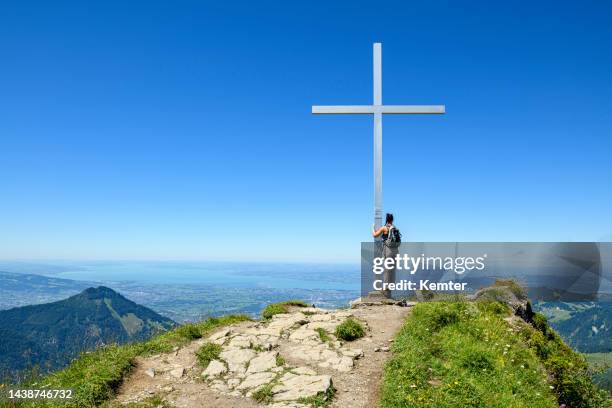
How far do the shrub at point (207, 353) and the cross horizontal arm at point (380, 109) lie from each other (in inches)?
426

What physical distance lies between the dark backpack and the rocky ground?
10.8 feet

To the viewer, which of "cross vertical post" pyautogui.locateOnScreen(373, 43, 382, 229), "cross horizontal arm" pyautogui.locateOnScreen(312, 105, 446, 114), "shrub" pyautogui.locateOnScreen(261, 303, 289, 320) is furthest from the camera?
"cross horizontal arm" pyautogui.locateOnScreen(312, 105, 446, 114)

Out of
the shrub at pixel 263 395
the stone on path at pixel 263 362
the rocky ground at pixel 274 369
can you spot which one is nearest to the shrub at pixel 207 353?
the rocky ground at pixel 274 369

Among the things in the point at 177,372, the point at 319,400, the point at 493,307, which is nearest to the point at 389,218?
the point at 493,307

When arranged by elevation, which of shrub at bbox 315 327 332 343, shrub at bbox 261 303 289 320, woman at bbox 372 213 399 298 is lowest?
shrub at bbox 261 303 289 320

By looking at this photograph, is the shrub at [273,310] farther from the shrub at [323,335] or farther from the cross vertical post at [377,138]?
the cross vertical post at [377,138]

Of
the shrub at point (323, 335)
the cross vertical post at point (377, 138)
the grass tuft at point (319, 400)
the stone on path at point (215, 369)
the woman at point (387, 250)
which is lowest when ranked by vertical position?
the stone on path at point (215, 369)

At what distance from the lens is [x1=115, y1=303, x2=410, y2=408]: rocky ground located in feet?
26.4

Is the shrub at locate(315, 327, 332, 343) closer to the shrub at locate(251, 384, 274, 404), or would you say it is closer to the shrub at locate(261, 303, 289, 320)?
the shrub at locate(251, 384, 274, 404)

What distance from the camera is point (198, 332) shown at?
41.1 feet

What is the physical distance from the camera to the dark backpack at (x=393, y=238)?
1530 cm

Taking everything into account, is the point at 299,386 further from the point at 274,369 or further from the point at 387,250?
the point at 387,250

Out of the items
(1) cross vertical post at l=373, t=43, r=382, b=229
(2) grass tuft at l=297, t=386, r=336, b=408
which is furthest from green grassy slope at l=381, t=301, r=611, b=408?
(1) cross vertical post at l=373, t=43, r=382, b=229

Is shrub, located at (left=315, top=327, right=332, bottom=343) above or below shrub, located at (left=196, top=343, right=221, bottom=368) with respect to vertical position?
above
